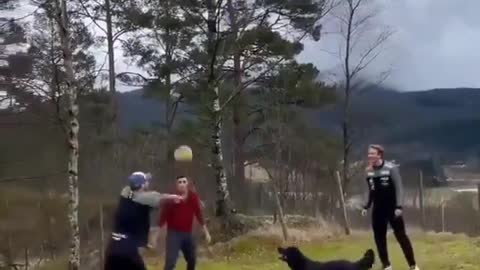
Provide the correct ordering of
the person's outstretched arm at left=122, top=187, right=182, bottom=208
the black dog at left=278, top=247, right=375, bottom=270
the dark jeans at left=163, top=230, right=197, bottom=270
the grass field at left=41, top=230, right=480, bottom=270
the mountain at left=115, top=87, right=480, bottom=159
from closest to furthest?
the black dog at left=278, top=247, right=375, bottom=270 → the person's outstretched arm at left=122, top=187, right=182, bottom=208 → the dark jeans at left=163, top=230, right=197, bottom=270 → the grass field at left=41, top=230, right=480, bottom=270 → the mountain at left=115, top=87, right=480, bottom=159

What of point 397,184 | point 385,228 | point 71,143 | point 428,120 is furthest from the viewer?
point 428,120

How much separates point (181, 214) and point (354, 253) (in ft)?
22.7

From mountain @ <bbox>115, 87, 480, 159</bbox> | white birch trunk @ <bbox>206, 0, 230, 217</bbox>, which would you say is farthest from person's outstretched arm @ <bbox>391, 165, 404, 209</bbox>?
white birch trunk @ <bbox>206, 0, 230, 217</bbox>

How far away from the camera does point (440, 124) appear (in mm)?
A: 21062

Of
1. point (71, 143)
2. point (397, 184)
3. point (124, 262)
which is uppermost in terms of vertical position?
point (71, 143)

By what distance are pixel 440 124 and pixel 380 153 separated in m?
10.1

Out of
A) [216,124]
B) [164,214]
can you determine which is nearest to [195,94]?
[216,124]

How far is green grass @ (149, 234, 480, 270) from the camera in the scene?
46.4ft

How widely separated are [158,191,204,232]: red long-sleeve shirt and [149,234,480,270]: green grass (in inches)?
128

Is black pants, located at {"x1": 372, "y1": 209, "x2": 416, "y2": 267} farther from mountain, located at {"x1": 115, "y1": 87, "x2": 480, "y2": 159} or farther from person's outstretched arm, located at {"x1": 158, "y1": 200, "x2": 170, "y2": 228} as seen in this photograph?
mountain, located at {"x1": 115, "y1": 87, "x2": 480, "y2": 159}

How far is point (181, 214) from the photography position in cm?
1172

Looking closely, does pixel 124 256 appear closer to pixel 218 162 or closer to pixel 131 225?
pixel 131 225

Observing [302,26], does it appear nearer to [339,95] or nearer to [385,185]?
[339,95]

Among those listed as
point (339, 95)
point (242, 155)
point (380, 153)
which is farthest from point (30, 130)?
point (339, 95)
